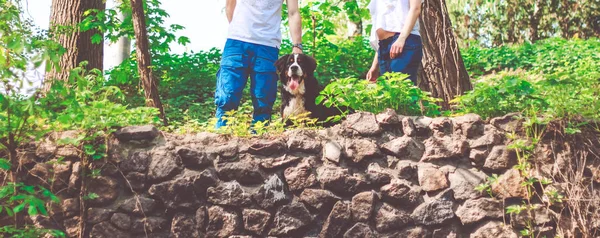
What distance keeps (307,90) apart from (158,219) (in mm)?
1693

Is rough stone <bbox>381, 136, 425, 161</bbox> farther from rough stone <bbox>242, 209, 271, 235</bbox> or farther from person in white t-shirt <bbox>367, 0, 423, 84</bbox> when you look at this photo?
rough stone <bbox>242, 209, 271, 235</bbox>

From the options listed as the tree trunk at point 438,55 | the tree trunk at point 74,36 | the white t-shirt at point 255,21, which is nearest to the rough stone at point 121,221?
the white t-shirt at point 255,21

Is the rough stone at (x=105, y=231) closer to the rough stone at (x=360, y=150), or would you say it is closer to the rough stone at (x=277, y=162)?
the rough stone at (x=277, y=162)

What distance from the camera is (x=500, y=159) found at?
4.62 metres

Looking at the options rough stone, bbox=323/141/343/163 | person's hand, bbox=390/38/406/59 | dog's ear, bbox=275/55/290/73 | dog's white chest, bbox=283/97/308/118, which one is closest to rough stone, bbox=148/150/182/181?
rough stone, bbox=323/141/343/163

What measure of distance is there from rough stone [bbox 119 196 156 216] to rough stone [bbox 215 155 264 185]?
0.54 meters

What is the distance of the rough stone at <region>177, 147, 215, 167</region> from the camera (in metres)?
4.59

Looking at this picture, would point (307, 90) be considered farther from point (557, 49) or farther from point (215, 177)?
point (557, 49)

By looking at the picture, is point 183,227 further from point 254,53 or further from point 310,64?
point 310,64

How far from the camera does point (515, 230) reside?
→ 455 centimetres

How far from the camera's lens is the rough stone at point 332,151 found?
4633 millimetres

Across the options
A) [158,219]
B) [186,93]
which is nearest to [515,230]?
[158,219]

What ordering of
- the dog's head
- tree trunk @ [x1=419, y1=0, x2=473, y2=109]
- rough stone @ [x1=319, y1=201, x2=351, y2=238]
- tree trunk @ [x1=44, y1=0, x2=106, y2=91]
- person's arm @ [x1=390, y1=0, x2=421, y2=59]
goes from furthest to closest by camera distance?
tree trunk @ [x1=44, y1=0, x2=106, y2=91], tree trunk @ [x1=419, y1=0, x2=473, y2=109], the dog's head, person's arm @ [x1=390, y1=0, x2=421, y2=59], rough stone @ [x1=319, y1=201, x2=351, y2=238]

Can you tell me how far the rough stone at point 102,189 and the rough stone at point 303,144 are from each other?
1.30m
